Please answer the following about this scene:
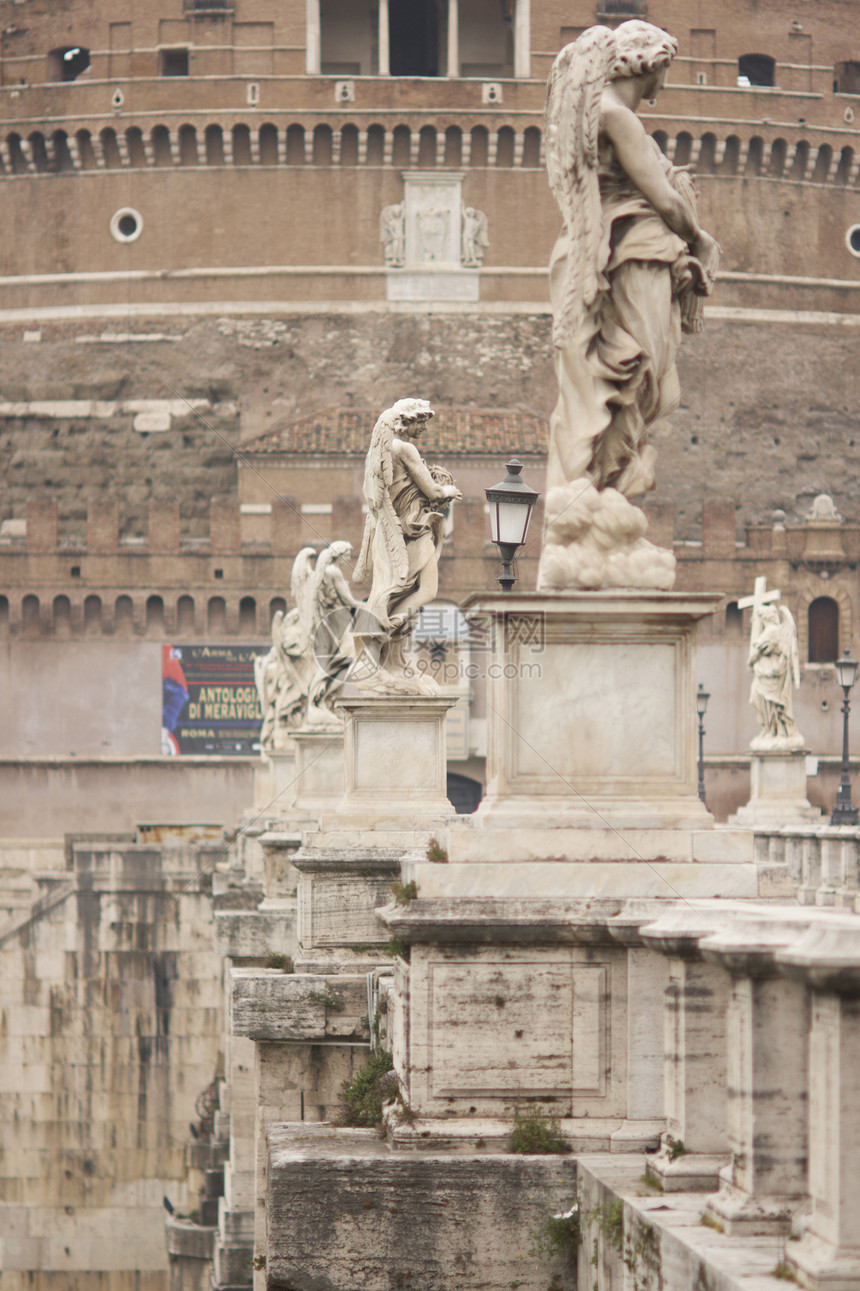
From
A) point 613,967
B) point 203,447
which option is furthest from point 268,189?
point 613,967

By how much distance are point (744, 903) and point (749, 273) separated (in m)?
45.0

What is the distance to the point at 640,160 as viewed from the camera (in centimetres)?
596

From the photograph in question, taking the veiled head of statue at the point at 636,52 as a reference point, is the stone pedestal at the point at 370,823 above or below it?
below

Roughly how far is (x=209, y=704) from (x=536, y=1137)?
1403 inches

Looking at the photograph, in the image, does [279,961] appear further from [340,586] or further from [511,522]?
[340,586]

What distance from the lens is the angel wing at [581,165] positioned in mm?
5945

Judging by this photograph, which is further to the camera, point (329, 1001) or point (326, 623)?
point (326, 623)

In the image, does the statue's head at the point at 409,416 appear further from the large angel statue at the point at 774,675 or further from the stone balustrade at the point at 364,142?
the stone balustrade at the point at 364,142

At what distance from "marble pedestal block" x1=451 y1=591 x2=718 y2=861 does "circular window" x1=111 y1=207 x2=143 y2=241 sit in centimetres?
4426

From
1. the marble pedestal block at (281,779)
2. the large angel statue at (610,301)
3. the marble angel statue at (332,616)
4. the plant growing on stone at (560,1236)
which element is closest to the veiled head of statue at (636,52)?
the large angel statue at (610,301)

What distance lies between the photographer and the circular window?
1896 inches

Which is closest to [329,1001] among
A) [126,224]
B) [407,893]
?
[407,893]

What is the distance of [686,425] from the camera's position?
151 feet

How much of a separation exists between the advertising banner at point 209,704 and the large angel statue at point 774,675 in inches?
628
